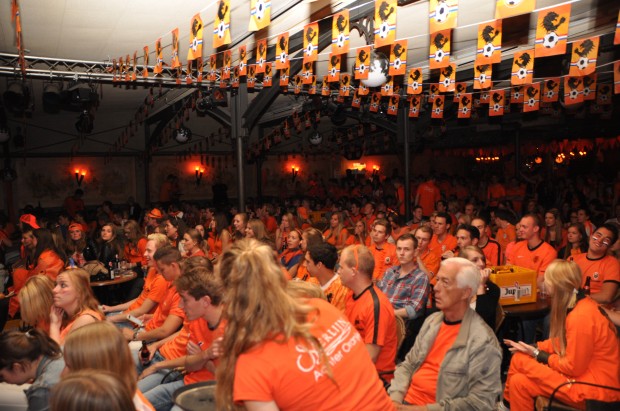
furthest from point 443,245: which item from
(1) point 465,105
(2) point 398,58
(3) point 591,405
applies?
(1) point 465,105

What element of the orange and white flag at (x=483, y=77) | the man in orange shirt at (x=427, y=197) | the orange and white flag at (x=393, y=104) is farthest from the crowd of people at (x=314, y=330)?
the man in orange shirt at (x=427, y=197)

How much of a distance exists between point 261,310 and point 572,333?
2310 mm

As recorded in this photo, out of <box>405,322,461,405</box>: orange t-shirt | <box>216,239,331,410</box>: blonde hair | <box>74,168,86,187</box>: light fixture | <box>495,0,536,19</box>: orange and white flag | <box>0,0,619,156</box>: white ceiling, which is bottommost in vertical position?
<box>405,322,461,405</box>: orange t-shirt

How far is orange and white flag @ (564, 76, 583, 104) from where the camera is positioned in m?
10.3

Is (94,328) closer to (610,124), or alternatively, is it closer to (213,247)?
(213,247)

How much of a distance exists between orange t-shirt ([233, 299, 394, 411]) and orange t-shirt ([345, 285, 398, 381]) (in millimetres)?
1347

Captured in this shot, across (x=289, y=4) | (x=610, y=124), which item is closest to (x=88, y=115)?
(x=289, y=4)

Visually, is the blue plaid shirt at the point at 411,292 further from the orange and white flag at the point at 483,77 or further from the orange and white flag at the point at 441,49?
the orange and white flag at the point at 483,77

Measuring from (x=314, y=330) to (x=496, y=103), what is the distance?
10.2 meters

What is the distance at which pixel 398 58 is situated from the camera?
764cm

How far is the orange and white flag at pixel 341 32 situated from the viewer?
20.9 ft

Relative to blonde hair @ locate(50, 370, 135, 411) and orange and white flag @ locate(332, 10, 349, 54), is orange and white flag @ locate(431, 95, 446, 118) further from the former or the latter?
blonde hair @ locate(50, 370, 135, 411)

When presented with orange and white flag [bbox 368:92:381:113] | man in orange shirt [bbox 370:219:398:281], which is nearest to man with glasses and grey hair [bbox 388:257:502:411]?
man in orange shirt [bbox 370:219:398:281]

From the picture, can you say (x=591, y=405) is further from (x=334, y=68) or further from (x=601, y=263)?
(x=334, y=68)
